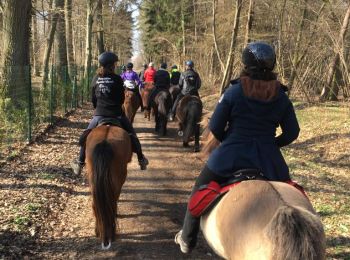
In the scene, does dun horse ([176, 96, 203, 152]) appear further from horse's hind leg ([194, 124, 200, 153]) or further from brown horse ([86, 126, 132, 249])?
brown horse ([86, 126, 132, 249])

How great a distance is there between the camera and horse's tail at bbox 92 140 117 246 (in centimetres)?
477

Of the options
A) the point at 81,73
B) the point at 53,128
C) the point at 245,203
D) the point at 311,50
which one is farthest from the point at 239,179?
the point at 81,73

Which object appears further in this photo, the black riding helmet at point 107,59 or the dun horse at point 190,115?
the dun horse at point 190,115

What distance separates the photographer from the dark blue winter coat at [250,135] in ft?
11.1

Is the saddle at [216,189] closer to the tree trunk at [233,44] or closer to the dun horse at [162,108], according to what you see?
the dun horse at [162,108]

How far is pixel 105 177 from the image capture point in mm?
4770

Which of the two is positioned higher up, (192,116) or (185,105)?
(185,105)

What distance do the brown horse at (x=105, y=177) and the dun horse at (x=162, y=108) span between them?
26.7 feet

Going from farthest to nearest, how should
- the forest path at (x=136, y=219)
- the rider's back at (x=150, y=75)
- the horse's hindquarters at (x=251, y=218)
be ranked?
1. the rider's back at (x=150, y=75)
2. the forest path at (x=136, y=219)
3. the horse's hindquarters at (x=251, y=218)

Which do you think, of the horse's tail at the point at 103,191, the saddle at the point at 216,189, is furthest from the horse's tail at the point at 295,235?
the horse's tail at the point at 103,191

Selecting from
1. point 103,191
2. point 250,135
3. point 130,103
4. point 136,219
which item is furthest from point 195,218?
point 130,103

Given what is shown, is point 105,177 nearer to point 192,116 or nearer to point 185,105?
point 192,116

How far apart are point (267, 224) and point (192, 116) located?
8650mm

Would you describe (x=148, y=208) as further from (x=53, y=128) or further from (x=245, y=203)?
(x=53, y=128)
